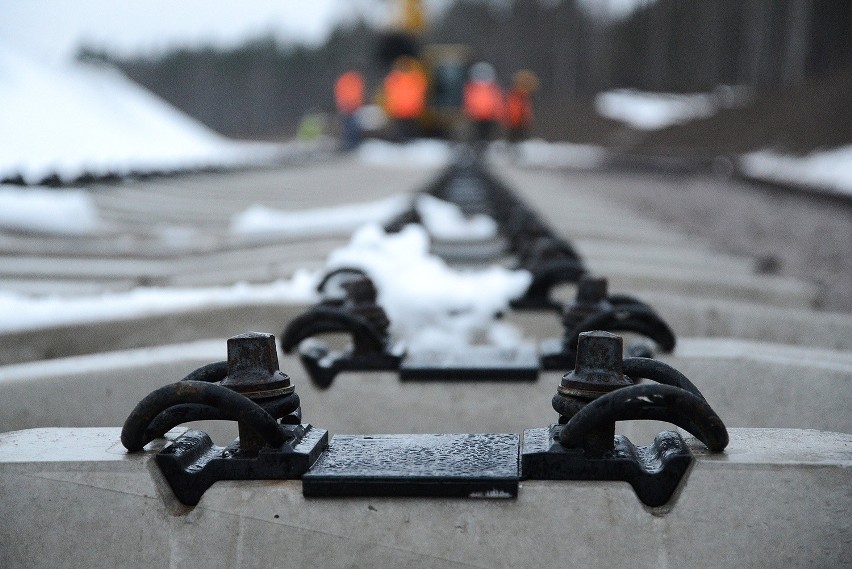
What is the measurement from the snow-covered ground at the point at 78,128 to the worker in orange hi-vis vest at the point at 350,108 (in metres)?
12.9

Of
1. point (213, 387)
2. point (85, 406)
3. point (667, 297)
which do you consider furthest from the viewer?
point (667, 297)

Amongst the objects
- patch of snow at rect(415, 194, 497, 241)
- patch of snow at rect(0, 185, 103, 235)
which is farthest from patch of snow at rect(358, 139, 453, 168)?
patch of snow at rect(0, 185, 103, 235)

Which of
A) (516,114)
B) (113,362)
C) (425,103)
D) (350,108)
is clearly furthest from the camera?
(350,108)

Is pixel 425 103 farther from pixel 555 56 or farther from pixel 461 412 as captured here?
pixel 555 56

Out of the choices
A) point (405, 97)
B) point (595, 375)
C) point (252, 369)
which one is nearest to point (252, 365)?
point (252, 369)

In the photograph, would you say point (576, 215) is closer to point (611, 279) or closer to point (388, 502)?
point (611, 279)

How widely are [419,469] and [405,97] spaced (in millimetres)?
26641

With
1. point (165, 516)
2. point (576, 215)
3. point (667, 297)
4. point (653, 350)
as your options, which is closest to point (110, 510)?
point (165, 516)

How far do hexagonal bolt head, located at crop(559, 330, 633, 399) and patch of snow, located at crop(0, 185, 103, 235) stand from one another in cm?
410

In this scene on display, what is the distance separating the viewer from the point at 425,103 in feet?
92.0

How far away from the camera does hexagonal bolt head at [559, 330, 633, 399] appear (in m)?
1.40

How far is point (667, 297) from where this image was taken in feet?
9.85

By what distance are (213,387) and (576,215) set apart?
18.3ft

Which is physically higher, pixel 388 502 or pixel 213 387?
pixel 213 387
